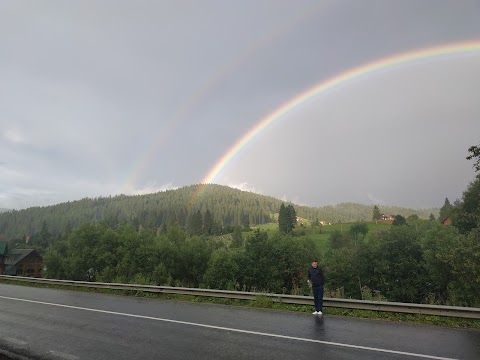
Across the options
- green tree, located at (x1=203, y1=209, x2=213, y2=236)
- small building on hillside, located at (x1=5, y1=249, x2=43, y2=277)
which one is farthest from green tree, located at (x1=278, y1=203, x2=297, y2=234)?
small building on hillside, located at (x1=5, y1=249, x2=43, y2=277)

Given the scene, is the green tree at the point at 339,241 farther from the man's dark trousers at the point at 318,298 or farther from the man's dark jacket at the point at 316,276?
the man's dark trousers at the point at 318,298

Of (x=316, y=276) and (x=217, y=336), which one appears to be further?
(x=316, y=276)

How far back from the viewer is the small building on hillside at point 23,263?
86250 mm

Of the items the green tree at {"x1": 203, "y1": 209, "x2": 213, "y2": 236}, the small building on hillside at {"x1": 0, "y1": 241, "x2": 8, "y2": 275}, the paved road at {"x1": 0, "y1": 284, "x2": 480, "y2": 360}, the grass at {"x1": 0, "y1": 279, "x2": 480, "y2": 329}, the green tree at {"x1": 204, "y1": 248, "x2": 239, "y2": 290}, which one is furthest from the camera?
the green tree at {"x1": 203, "y1": 209, "x2": 213, "y2": 236}

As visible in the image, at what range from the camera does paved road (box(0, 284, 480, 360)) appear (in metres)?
6.87

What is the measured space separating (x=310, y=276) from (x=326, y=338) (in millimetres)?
3760

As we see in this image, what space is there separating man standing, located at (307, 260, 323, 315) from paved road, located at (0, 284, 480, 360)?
47 cm

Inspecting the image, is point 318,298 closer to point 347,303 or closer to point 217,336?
point 347,303

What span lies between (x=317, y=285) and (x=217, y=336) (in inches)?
174

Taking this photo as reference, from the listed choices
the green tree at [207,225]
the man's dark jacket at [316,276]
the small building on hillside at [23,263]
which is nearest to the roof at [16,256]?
the small building on hillside at [23,263]

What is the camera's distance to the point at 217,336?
8.34 meters

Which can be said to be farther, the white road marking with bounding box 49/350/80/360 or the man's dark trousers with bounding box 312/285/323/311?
the man's dark trousers with bounding box 312/285/323/311

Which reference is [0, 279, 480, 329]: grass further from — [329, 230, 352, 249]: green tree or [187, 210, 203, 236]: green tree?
[187, 210, 203, 236]: green tree

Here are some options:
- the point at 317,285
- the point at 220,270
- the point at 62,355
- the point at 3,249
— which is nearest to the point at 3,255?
the point at 3,249
